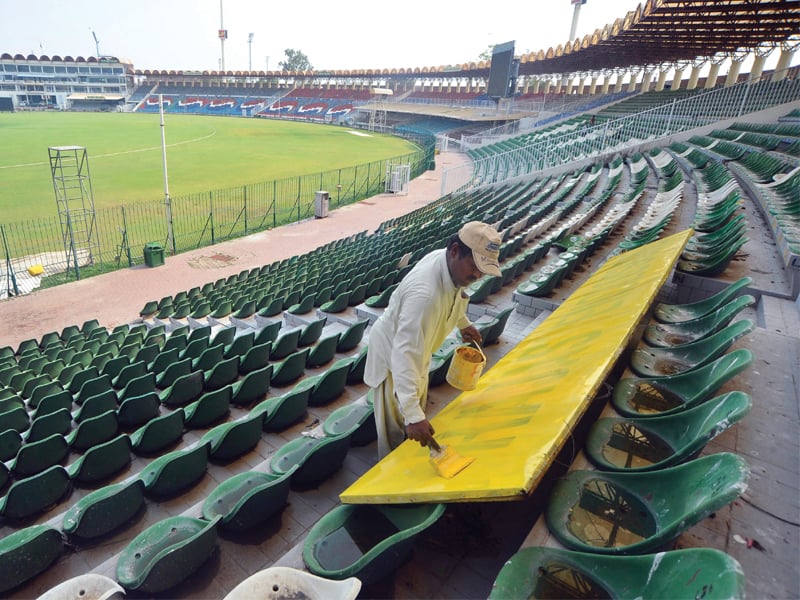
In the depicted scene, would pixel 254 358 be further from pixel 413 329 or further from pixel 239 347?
pixel 413 329

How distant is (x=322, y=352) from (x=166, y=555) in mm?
3634

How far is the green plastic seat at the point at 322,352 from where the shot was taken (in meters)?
5.96

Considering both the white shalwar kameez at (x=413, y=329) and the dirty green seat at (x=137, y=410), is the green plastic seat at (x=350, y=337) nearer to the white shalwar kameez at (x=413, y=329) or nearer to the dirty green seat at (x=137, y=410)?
the dirty green seat at (x=137, y=410)

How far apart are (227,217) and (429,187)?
12760mm

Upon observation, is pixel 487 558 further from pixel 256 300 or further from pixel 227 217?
pixel 227 217

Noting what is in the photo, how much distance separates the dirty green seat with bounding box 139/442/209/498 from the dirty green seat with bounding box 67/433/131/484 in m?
0.48

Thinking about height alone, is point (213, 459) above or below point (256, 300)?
above

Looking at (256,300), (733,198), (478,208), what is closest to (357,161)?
(478,208)

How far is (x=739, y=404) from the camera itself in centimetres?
219

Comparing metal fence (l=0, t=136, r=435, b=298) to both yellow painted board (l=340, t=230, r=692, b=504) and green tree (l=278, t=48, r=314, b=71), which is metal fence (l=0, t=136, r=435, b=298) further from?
green tree (l=278, t=48, r=314, b=71)

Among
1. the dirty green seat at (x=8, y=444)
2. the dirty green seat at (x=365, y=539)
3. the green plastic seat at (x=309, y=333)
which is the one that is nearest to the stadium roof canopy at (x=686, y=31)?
the green plastic seat at (x=309, y=333)

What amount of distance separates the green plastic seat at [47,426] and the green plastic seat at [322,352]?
261cm

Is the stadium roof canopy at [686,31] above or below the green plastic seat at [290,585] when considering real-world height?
above

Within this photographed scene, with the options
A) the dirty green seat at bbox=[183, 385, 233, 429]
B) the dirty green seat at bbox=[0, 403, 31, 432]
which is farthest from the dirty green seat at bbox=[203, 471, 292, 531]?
the dirty green seat at bbox=[0, 403, 31, 432]
